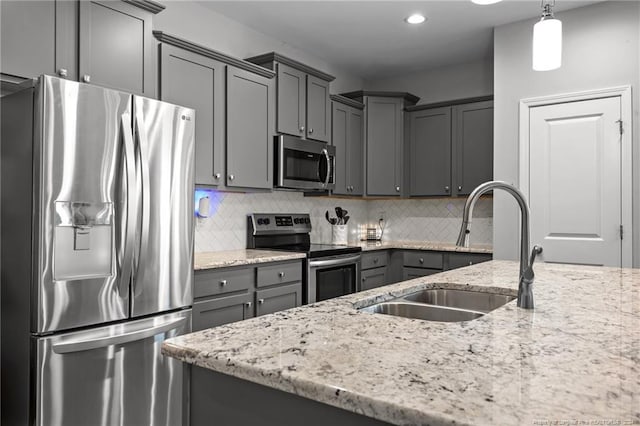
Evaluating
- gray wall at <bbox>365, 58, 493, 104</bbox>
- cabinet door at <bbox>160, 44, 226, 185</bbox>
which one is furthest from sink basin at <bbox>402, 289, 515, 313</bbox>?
gray wall at <bbox>365, 58, 493, 104</bbox>

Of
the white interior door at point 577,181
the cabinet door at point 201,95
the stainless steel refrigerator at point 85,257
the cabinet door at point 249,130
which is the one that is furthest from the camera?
the white interior door at point 577,181

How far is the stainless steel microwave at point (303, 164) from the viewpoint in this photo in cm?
375

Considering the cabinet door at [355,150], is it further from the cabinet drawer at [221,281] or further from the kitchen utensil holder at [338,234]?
the cabinet drawer at [221,281]

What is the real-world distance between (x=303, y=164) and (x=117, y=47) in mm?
1816

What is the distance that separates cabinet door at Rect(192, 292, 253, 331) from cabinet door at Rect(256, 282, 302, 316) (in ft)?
0.28

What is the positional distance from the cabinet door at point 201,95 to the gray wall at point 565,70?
235cm

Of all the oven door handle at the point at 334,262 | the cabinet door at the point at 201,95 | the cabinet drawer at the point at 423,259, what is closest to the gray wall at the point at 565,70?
the cabinet drawer at the point at 423,259

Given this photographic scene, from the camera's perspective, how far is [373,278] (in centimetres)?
Result: 443

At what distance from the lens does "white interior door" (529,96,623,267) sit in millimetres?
3488

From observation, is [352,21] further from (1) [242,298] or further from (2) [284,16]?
(1) [242,298]

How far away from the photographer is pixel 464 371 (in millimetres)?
860

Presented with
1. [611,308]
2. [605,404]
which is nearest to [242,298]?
[611,308]

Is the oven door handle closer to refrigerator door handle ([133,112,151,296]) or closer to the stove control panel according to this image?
the stove control panel

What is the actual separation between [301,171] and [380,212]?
71.3 inches
